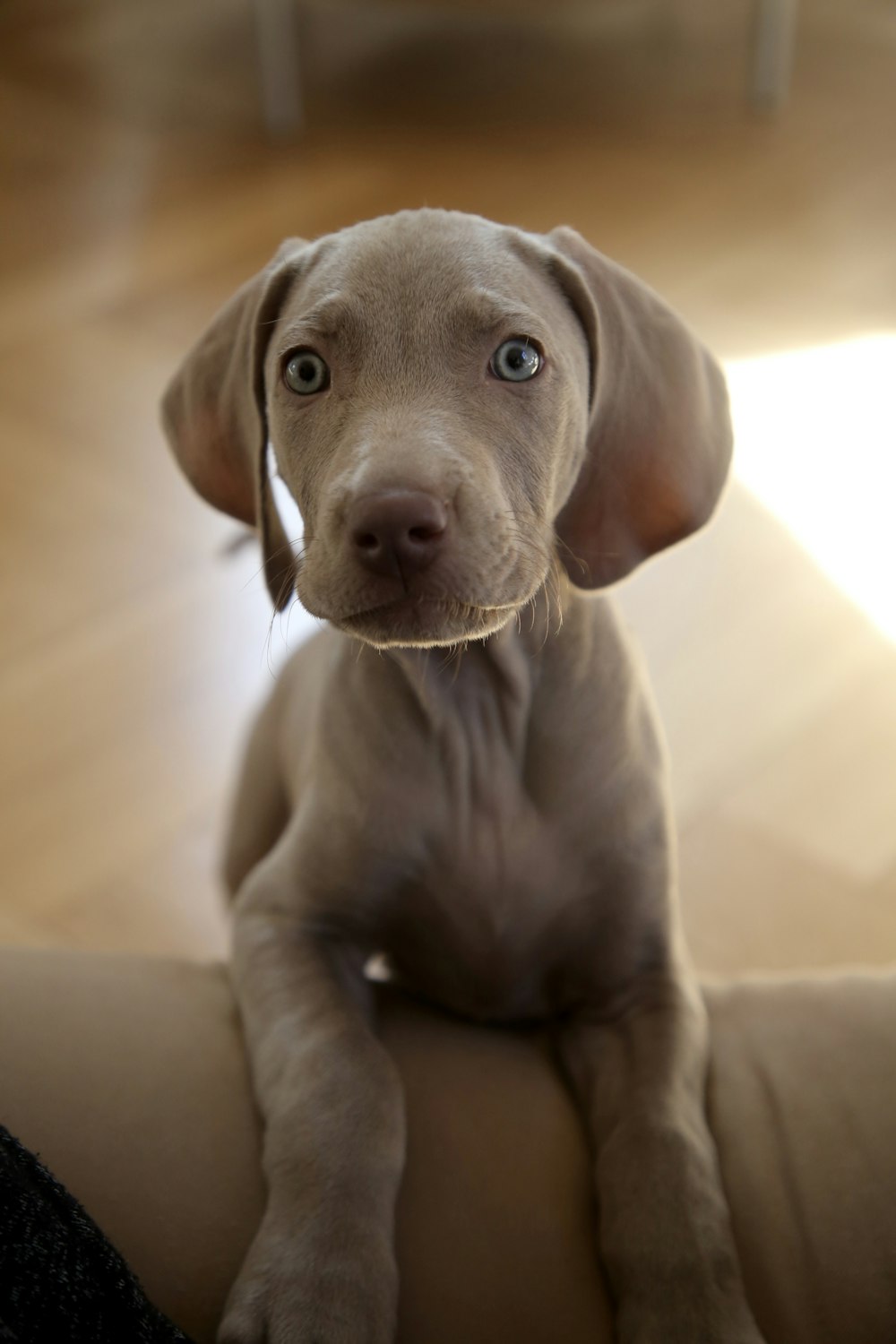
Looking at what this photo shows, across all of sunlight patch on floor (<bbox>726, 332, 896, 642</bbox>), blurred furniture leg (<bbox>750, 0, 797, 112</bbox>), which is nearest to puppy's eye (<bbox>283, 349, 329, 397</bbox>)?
sunlight patch on floor (<bbox>726, 332, 896, 642</bbox>)

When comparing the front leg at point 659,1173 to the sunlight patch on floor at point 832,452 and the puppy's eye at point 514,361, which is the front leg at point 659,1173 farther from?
the sunlight patch on floor at point 832,452

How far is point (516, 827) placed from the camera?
1.38 metres

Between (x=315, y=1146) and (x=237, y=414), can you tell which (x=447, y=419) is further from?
(x=315, y=1146)

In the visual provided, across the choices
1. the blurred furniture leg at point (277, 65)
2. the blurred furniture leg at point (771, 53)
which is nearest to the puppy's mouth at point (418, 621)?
the blurred furniture leg at point (277, 65)

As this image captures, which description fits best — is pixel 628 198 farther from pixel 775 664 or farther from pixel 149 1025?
pixel 149 1025

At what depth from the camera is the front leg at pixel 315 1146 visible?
109 centimetres

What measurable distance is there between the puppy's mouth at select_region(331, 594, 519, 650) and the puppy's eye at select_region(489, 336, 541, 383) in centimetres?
20

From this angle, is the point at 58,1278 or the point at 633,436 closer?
the point at 58,1278

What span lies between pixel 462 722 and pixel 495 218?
3.16 m

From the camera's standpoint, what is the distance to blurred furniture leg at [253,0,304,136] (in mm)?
5125

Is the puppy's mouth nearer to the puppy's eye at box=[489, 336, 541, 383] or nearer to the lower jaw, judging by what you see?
the lower jaw

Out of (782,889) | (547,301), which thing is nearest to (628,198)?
(782,889)

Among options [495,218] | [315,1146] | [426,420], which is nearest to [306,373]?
[426,420]

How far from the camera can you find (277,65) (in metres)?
5.17
